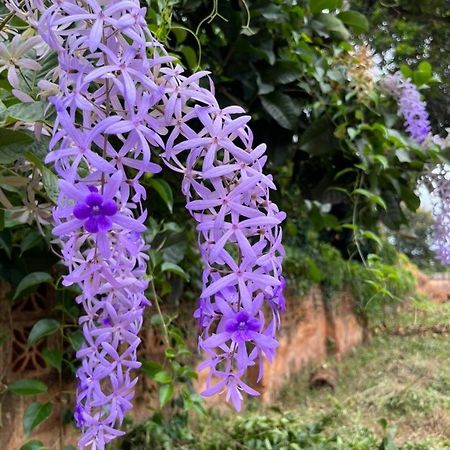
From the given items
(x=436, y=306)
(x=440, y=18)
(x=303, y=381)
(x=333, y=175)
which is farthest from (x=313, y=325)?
(x=440, y=18)

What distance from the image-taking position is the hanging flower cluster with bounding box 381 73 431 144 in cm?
131

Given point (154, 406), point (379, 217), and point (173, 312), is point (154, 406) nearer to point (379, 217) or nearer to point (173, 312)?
point (173, 312)

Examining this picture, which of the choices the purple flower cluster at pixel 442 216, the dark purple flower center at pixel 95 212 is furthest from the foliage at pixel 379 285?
the dark purple flower center at pixel 95 212

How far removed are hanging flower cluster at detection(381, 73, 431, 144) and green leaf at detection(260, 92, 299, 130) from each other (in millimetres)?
281

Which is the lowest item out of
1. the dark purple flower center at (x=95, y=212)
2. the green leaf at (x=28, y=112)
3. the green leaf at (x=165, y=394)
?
the green leaf at (x=165, y=394)

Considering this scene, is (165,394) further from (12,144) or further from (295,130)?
(12,144)

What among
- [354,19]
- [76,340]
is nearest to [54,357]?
[76,340]

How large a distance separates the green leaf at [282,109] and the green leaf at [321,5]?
0.24 meters

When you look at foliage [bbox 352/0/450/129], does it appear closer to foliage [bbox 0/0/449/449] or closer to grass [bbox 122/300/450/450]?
foliage [bbox 0/0/449/449]

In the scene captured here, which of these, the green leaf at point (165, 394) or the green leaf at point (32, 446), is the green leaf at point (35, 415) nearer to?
the green leaf at point (32, 446)

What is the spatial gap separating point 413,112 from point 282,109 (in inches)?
12.6

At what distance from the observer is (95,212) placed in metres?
0.35

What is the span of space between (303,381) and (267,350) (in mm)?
1960

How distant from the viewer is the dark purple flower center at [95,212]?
34cm
